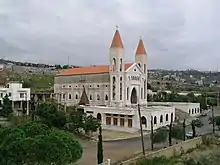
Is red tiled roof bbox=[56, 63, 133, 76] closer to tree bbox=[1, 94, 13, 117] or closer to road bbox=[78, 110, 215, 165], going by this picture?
tree bbox=[1, 94, 13, 117]

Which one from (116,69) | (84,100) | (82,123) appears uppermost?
(116,69)

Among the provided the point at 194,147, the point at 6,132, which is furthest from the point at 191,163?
the point at 6,132

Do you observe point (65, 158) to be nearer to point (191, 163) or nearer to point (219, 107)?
point (191, 163)

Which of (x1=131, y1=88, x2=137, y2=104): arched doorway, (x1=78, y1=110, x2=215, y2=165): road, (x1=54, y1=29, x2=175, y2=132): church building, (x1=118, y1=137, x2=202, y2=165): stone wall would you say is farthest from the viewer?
(x1=131, y1=88, x2=137, y2=104): arched doorway

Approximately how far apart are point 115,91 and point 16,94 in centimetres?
1543

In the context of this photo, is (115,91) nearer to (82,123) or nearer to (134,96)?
(134,96)

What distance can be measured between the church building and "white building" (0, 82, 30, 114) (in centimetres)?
857

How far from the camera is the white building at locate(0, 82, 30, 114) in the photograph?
55.1 metres

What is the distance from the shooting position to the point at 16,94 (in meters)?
56.0

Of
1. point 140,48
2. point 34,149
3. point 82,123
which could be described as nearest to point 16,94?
point 82,123

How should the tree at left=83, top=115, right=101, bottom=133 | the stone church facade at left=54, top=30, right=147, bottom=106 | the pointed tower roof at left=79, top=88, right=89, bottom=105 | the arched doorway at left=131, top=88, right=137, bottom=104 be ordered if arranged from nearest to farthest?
the tree at left=83, top=115, right=101, bottom=133, the stone church facade at left=54, top=30, right=147, bottom=106, the pointed tower roof at left=79, top=88, right=89, bottom=105, the arched doorway at left=131, top=88, right=137, bottom=104

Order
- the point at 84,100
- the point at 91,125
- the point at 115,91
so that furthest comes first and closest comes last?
the point at 84,100
the point at 115,91
the point at 91,125

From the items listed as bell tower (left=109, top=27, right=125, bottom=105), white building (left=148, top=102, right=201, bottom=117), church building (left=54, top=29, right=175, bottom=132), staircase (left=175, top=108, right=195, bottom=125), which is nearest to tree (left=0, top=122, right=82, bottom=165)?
church building (left=54, top=29, right=175, bottom=132)

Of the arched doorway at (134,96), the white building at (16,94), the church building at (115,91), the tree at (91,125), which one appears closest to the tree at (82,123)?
the tree at (91,125)
